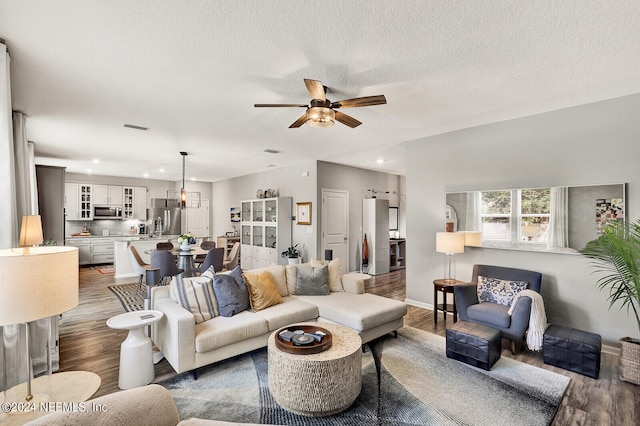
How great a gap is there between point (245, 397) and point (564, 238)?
370cm

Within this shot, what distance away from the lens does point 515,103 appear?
132 inches

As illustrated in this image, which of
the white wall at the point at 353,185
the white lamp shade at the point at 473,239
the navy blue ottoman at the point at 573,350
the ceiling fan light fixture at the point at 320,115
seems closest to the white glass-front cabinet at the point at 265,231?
the white wall at the point at 353,185

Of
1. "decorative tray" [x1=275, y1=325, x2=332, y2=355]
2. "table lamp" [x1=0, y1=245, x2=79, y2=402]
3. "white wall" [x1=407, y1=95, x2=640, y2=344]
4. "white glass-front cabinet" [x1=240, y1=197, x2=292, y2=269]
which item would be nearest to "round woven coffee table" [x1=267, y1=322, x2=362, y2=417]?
"decorative tray" [x1=275, y1=325, x2=332, y2=355]

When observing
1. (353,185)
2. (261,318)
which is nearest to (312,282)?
(261,318)

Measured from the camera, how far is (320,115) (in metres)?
2.71

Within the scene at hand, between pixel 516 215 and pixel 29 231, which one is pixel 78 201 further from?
pixel 516 215

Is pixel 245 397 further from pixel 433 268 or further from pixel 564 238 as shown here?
pixel 564 238

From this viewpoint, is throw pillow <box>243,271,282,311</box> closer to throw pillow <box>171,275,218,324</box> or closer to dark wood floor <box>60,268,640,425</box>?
throw pillow <box>171,275,218,324</box>

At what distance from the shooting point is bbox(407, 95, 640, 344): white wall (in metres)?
3.17

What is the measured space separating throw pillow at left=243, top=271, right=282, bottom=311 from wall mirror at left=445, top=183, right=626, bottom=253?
2.69 meters

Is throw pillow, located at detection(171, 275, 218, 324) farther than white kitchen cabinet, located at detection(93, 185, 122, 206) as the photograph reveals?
No

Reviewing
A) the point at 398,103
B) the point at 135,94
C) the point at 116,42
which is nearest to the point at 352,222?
the point at 398,103

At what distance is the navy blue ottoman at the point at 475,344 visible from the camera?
2.82m

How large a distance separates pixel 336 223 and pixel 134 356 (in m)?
5.02
